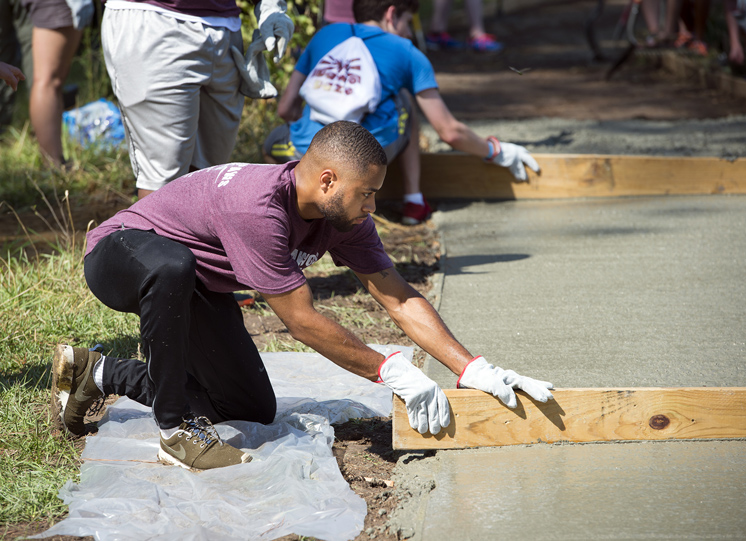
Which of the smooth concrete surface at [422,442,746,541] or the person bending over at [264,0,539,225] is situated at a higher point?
the person bending over at [264,0,539,225]

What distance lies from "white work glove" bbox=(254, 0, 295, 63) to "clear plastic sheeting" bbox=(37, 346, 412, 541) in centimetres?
171

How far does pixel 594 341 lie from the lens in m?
3.12

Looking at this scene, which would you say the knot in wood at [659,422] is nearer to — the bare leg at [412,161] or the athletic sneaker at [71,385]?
the athletic sneaker at [71,385]

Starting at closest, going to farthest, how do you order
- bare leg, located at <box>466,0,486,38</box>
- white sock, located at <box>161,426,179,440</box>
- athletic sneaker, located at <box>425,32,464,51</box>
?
white sock, located at <box>161,426,179,440</box>, bare leg, located at <box>466,0,486,38</box>, athletic sneaker, located at <box>425,32,464,51</box>

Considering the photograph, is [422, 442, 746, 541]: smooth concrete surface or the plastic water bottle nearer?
[422, 442, 746, 541]: smooth concrete surface

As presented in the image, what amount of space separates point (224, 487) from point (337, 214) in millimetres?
886

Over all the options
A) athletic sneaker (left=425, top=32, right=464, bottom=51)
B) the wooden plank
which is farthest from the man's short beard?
athletic sneaker (left=425, top=32, right=464, bottom=51)

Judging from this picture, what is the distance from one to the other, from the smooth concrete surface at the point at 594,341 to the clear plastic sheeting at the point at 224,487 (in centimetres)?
23

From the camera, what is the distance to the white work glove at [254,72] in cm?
339

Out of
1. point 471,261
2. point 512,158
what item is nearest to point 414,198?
point 512,158

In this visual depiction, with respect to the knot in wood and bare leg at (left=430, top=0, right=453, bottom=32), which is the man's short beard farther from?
bare leg at (left=430, top=0, right=453, bottom=32)

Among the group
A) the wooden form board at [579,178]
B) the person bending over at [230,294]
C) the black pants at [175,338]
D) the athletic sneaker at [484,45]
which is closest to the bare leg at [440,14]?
the athletic sneaker at [484,45]

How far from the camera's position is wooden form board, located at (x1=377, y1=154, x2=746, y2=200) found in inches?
197

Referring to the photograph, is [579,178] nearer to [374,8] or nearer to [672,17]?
[374,8]
